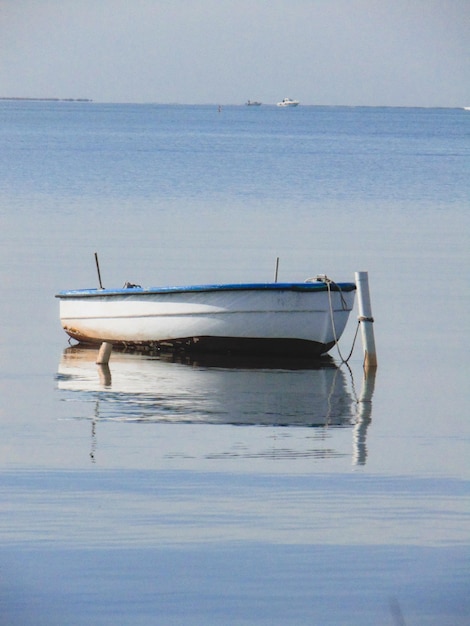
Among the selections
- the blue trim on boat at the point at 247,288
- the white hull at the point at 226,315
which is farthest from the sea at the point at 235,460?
the blue trim on boat at the point at 247,288

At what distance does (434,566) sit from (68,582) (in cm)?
215

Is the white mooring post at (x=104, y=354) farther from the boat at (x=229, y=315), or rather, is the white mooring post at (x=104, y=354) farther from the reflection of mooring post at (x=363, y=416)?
the reflection of mooring post at (x=363, y=416)

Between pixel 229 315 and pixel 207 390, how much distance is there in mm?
1910

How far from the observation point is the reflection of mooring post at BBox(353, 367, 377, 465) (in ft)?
38.4

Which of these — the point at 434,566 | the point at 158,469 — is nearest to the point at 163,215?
the point at 158,469

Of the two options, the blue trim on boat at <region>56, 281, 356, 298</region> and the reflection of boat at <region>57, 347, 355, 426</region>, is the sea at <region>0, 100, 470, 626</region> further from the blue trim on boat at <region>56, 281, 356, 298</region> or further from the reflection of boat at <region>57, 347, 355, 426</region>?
the blue trim on boat at <region>56, 281, 356, 298</region>

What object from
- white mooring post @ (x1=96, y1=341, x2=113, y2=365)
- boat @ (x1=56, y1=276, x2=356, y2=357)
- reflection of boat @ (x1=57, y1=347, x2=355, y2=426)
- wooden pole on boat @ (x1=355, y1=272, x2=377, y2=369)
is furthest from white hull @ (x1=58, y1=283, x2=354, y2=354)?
white mooring post @ (x1=96, y1=341, x2=113, y2=365)

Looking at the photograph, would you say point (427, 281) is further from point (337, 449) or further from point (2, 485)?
point (2, 485)

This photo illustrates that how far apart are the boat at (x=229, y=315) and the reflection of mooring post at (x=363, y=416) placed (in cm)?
95

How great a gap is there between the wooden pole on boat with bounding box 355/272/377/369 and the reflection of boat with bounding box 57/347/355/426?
Answer: 0.39 meters

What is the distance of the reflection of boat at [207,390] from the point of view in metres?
13.5

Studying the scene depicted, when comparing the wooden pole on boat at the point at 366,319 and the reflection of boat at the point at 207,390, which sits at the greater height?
the wooden pole on boat at the point at 366,319

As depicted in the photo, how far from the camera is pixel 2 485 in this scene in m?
10.3

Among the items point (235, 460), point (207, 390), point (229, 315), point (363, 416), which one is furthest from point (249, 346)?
point (235, 460)
